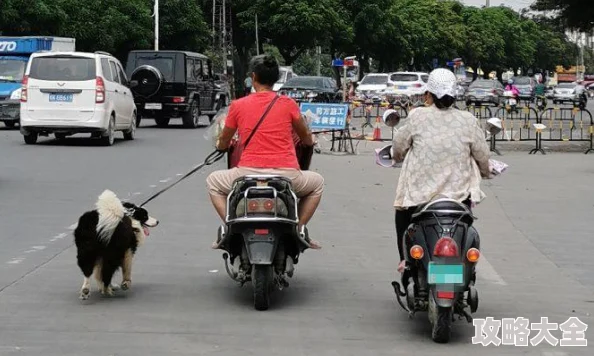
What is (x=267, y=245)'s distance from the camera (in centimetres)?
739

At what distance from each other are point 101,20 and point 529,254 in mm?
39546

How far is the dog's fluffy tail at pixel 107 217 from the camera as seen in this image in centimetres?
758

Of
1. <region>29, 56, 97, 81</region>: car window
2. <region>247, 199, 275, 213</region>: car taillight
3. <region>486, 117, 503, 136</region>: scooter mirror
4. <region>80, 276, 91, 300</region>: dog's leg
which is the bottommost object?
<region>80, 276, 91, 300</region>: dog's leg

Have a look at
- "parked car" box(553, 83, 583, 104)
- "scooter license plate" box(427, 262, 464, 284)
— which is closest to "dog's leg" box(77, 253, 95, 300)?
"scooter license plate" box(427, 262, 464, 284)

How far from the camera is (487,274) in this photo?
933cm

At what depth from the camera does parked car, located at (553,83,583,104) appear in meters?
71.9

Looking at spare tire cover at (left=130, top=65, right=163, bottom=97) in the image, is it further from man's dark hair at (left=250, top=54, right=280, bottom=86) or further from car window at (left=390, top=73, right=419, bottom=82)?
man's dark hair at (left=250, top=54, right=280, bottom=86)

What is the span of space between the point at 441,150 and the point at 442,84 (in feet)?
1.35

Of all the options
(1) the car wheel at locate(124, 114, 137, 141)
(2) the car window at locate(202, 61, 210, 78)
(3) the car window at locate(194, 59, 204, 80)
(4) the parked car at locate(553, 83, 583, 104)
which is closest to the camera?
(1) the car wheel at locate(124, 114, 137, 141)

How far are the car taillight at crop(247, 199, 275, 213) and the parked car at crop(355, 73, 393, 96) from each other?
4239cm

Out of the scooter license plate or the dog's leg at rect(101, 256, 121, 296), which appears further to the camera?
the dog's leg at rect(101, 256, 121, 296)

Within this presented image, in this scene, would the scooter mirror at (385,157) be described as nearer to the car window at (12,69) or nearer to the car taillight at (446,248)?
the car taillight at (446,248)

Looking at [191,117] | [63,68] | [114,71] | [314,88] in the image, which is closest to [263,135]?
[63,68]

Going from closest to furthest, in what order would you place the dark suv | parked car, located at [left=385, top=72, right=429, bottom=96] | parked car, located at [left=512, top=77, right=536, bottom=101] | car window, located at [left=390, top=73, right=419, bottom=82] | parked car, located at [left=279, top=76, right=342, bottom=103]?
the dark suv, parked car, located at [left=279, top=76, right=342, bottom=103], parked car, located at [left=385, top=72, right=429, bottom=96], car window, located at [left=390, top=73, right=419, bottom=82], parked car, located at [left=512, top=77, right=536, bottom=101]
